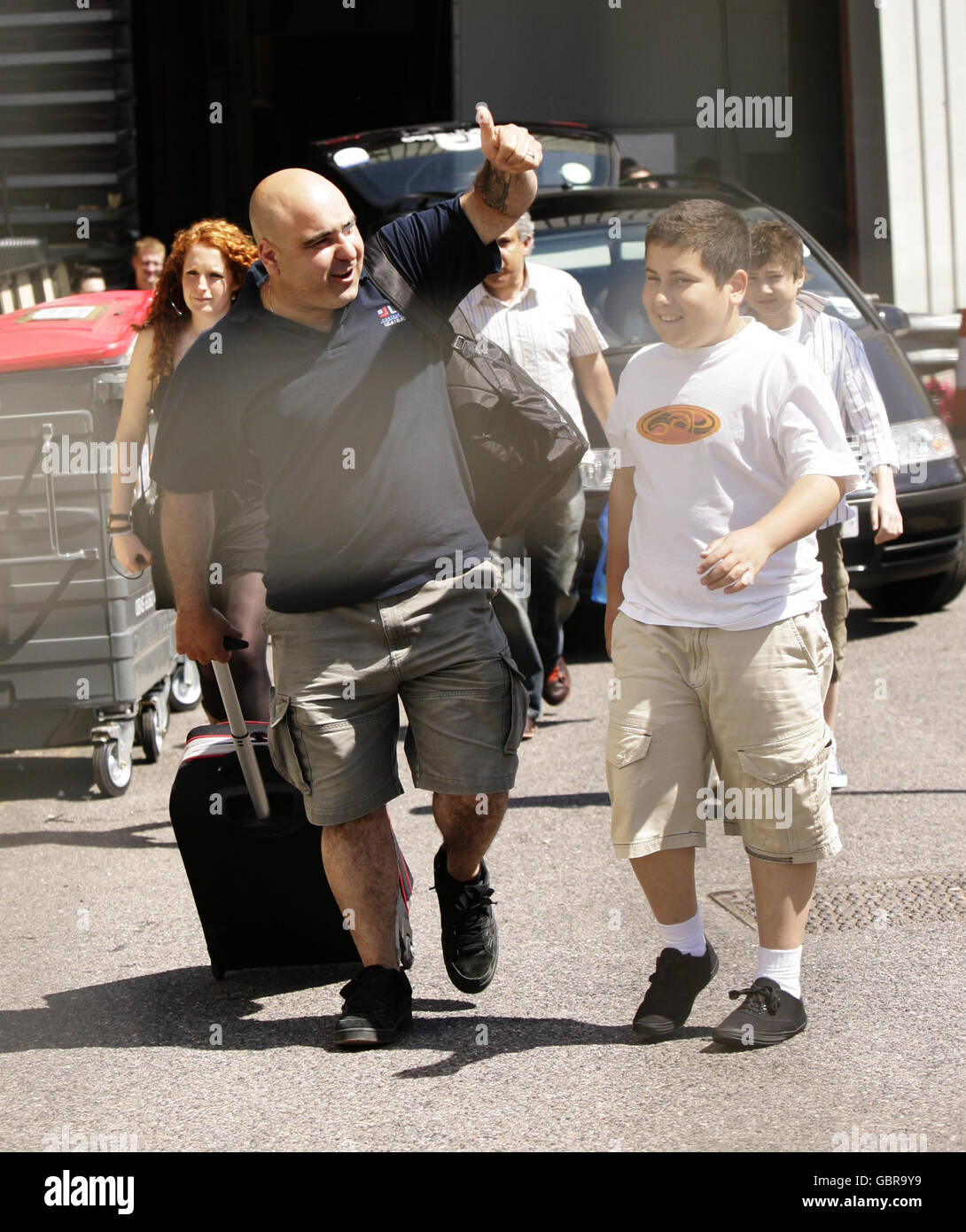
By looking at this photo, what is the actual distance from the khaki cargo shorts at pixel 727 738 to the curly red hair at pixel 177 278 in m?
2.02

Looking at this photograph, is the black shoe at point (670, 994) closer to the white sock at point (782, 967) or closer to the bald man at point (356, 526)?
the white sock at point (782, 967)

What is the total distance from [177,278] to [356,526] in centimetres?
176

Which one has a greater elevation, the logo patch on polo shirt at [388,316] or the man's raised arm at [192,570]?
the logo patch on polo shirt at [388,316]

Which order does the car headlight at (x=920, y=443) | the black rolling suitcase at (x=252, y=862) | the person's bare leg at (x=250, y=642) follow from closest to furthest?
the black rolling suitcase at (x=252, y=862) < the person's bare leg at (x=250, y=642) < the car headlight at (x=920, y=443)

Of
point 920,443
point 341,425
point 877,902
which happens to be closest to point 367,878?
point 341,425

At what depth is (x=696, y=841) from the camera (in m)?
3.61

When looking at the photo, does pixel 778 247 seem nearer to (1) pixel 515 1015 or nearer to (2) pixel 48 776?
(1) pixel 515 1015

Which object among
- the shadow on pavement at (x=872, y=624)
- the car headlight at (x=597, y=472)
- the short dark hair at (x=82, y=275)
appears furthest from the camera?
the short dark hair at (x=82, y=275)

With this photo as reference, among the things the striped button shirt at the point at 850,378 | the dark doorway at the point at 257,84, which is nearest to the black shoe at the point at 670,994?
the striped button shirt at the point at 850,378

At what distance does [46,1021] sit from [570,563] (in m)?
3.05

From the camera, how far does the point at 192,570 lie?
382 cm

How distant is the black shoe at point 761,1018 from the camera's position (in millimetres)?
3590

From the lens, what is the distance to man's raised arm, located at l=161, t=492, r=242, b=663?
3.79m
